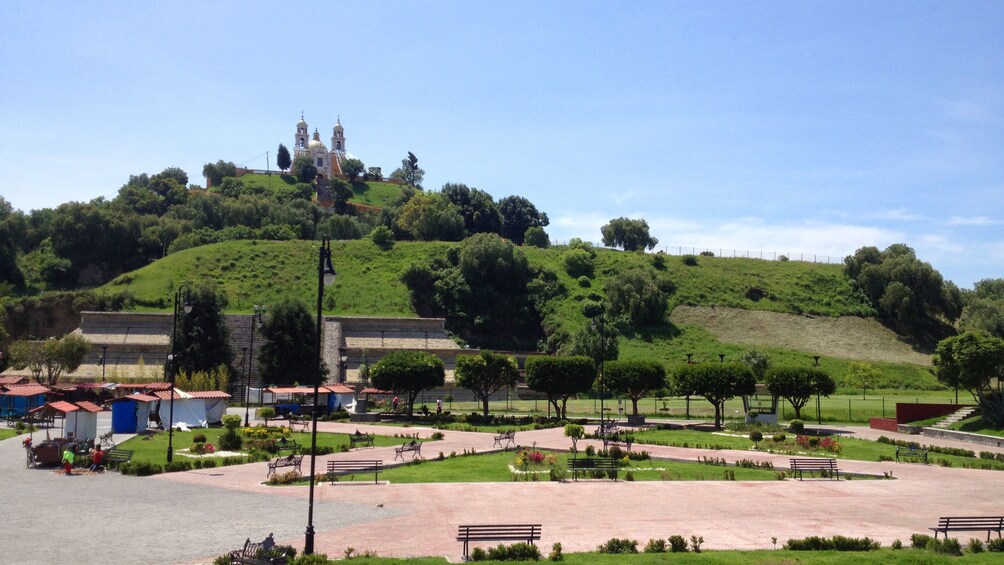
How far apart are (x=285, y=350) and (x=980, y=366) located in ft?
156

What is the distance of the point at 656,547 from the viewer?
57.1ft

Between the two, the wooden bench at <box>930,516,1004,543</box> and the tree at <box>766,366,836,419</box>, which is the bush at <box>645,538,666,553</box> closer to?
the wooden bench at <box>930,516,1004,543</box>

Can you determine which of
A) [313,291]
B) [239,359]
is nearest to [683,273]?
[313,291]

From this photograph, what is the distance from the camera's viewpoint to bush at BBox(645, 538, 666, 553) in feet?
56.8

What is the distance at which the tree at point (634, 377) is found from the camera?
50656 millimetres

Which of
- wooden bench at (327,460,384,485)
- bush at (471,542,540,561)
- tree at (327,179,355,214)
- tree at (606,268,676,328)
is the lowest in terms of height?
wooden bench at (327,460,384,485)

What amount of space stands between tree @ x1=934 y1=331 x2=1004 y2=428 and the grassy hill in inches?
1344

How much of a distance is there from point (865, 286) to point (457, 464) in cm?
8711

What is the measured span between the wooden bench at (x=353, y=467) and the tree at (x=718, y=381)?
2438 centimetres

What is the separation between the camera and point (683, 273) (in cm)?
10681

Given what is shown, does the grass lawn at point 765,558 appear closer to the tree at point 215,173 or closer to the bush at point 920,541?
the bush at point 920,541

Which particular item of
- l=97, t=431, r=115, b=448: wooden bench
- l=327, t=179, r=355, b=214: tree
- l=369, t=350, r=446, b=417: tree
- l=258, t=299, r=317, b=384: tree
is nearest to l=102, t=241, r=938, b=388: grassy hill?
l=258, t=299, r=317, b=384: tree

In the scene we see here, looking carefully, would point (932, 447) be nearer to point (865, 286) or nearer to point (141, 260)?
point (865, 286)

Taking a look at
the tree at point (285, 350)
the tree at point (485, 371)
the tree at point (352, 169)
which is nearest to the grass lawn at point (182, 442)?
the tree at point (485, 371)
